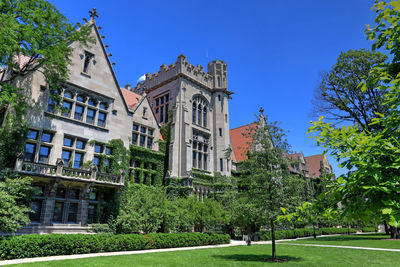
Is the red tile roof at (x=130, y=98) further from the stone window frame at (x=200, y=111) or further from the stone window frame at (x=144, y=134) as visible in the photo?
the stone window frame at (x=200, y=111)

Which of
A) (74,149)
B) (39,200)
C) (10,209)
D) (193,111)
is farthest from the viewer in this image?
(193,111)

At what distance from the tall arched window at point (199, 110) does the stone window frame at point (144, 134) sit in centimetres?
804

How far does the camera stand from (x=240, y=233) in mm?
36094

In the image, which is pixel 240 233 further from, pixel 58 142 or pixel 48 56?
pixel 48 56

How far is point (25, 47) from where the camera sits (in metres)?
19.5

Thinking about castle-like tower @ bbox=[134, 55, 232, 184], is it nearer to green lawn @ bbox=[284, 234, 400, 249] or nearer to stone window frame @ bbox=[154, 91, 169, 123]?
stone window frame @ bbox=[154, 91, 169, 123]

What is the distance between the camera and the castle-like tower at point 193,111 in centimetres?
3641

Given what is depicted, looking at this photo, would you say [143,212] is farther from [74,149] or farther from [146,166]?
[146,166]

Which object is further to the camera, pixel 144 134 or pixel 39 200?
pixel 144 134

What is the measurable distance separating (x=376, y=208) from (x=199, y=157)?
35.9 m

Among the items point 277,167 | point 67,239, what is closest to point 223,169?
point 277,167

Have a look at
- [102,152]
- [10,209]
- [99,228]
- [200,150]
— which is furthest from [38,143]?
[200,150]

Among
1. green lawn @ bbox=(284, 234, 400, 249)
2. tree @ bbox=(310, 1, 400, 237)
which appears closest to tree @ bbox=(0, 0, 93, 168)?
tree @ bbox=(310, 1, 400, 237)

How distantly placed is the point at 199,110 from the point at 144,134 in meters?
11.6
